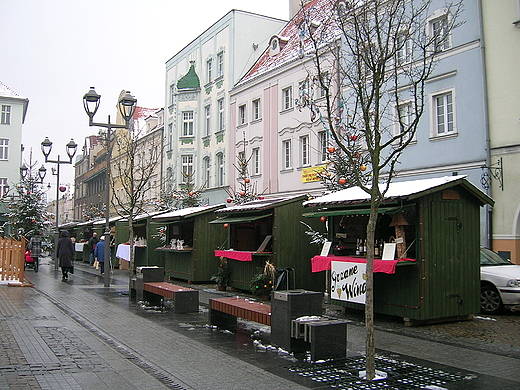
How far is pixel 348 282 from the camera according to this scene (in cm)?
1198

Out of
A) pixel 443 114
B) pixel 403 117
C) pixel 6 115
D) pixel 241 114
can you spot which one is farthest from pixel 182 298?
pixel 6 115

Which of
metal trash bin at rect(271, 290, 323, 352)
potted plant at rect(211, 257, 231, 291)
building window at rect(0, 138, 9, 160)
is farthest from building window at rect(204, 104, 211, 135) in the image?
building window at rect(0, 138, 9, 160)

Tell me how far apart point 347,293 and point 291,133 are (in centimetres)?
1703

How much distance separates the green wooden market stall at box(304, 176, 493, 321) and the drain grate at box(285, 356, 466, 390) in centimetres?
341

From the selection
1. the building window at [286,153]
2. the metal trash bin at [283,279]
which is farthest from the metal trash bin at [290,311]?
the building window at [286,153]

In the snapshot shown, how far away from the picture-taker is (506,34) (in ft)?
58.2

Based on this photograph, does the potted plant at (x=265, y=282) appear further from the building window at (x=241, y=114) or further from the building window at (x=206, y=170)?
the building window at (x=206, y=170)

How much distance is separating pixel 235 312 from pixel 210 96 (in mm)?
29261

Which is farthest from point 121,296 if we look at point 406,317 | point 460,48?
point 460,48

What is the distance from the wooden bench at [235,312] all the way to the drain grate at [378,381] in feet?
5.14

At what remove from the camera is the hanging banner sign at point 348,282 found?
37.9 feet

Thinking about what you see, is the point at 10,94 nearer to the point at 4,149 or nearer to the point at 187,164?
the point at 4,149

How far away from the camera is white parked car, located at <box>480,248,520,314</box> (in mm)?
12625

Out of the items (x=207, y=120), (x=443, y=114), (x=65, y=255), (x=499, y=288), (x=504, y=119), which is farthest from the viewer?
(x=207, y=120)
